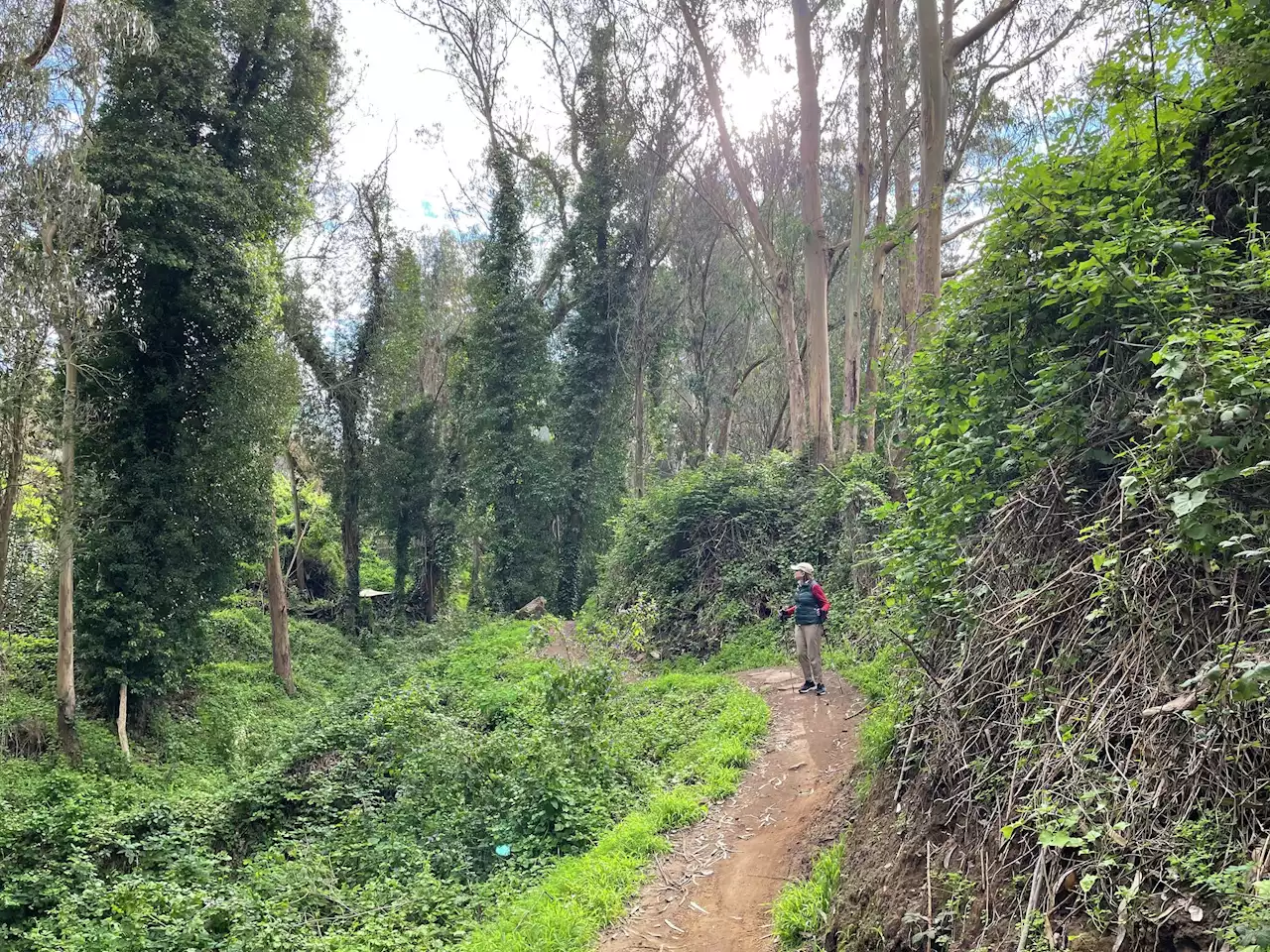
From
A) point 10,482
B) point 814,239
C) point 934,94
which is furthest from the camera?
point 814,239

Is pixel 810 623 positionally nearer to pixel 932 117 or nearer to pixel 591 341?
pixel 932 117

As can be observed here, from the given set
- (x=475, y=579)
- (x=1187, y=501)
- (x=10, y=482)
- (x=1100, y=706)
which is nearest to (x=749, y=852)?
(x=1100, y=706)

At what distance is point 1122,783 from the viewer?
271 cm

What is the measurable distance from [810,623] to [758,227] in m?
11.9

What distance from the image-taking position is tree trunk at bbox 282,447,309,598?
870 inches

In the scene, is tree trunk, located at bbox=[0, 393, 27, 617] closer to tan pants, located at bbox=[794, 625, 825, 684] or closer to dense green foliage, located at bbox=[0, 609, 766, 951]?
dense green foliage, located at bbox=[0, 609, 766, 951]

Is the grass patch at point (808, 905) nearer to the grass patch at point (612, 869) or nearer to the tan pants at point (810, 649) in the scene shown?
the grass patch at point (612, 869)

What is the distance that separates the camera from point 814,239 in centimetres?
1544

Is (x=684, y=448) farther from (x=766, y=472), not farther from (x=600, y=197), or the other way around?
(x=766, y=472)


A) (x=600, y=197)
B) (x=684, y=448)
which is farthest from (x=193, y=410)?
(x=684, y=448)

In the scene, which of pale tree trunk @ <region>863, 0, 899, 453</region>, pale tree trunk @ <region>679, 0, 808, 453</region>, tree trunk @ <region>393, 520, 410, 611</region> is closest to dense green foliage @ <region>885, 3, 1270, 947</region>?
pale tree trunk @ <region>863, 0, 899, 453</region>

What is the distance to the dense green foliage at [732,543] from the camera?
13.1 m

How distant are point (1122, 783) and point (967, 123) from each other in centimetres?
1791

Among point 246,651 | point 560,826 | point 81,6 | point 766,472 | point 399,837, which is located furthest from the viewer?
point 246,651
